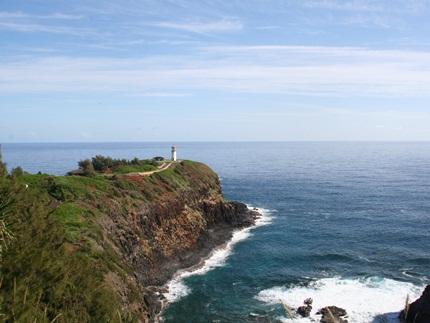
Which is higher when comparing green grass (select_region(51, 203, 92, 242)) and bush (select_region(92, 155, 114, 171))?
bush (select_region(92, 155, 114, 171))

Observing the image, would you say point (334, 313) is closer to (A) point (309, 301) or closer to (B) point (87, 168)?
(A) point (309, 301)

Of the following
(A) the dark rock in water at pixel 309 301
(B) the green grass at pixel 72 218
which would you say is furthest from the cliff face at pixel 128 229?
(A) the dark rock in water at pixel 309 301

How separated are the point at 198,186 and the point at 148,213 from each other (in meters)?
22.1

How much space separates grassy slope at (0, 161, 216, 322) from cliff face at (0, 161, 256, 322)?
3.9 inches

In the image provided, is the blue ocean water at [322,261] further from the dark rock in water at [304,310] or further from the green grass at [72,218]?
the green grass at [72,218]

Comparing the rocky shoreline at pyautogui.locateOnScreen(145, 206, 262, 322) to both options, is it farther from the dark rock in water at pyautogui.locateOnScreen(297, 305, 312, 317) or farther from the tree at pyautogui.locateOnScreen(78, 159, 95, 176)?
the tree at pyautogui.locateOnScreen(78, 159, 95, 176)

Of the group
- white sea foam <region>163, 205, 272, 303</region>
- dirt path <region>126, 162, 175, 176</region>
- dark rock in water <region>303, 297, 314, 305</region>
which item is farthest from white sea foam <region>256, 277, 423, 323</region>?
dirt path <region>126, 162, 175, 176</region>

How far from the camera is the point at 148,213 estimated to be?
2343 inches

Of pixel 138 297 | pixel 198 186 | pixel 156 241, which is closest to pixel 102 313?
pixel 138 297

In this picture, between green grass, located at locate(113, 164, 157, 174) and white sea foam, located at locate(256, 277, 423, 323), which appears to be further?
green grass, located at locate(113, 164, 157, 174)

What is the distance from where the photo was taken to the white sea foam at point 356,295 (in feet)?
139

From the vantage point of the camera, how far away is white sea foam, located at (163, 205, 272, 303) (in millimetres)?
47656

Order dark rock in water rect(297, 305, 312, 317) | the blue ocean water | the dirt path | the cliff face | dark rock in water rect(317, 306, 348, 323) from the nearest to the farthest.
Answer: the cliff face < dark rock in water rect(317, 306, 348, 323) < dark rock in water rect(297, 305, 312, 317) < the blue ocean water < the dirt path

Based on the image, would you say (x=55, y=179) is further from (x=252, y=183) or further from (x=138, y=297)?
(x=252, y=183)
